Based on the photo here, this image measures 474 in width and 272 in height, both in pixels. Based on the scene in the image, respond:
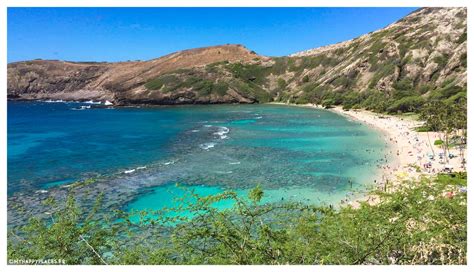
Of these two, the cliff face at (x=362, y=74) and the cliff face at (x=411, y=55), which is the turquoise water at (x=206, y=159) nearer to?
the cliff face at (x=362, y=74)

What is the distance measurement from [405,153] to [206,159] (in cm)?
2849

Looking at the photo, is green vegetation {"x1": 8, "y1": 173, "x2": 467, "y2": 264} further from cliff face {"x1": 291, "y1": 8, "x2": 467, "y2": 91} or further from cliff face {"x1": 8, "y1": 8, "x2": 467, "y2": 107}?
cliff face {"x1": 291, "y1": 8, "x2": 467, "y2": 91}

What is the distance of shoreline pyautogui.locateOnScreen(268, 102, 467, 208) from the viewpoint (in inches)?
1602

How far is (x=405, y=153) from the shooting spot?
55219 millimetres

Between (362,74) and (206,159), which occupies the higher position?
(362,74)

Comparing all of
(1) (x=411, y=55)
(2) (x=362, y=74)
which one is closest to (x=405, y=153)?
(1) (x=411, y=55)

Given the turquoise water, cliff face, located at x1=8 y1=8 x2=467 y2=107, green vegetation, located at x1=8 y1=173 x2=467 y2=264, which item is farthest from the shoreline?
cliff face, located at x1=8 y1=8 x2=467 y2=107

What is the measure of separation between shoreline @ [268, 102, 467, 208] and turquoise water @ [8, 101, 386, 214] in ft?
6.25

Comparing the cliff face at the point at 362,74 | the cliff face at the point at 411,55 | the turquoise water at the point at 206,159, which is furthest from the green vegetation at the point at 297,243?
the cliff face at the point at 411,55

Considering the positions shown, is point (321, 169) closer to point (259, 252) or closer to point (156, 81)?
point (259, 252)

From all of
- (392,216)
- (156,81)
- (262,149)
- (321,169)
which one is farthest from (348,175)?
(156,81)

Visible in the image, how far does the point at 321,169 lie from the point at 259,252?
113ft

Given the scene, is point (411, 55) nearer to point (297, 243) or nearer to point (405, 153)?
point (405, 153)
